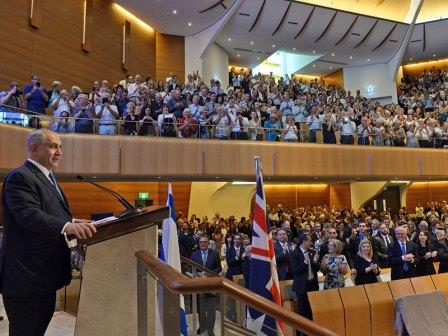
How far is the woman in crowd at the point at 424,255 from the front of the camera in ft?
21.4

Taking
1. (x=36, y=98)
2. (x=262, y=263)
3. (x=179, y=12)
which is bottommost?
(x=262, y=263)

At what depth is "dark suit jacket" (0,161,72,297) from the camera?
5.36ft

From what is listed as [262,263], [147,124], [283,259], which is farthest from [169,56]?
[262,263]

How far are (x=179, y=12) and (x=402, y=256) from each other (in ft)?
40.3

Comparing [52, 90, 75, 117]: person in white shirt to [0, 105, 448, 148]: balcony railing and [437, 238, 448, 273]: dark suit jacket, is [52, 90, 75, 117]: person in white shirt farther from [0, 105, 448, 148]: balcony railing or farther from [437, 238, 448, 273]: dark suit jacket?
[437, 238, 448, 273]: dark suit jacket

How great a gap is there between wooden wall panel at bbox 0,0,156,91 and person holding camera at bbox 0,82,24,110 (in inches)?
123

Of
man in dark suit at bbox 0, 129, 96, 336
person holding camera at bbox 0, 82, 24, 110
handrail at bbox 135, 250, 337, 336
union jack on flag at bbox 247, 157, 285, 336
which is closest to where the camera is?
handrail at bbox 135, 250, 337, 336

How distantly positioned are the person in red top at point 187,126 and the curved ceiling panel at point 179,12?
20.2ft

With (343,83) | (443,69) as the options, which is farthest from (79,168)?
(443,69)

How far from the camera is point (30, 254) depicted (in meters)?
1.70

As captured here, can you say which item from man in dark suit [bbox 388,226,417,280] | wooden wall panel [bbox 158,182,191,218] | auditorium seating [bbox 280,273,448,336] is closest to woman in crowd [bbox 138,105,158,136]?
wooden wall panel [bbox 158,182,191,218]

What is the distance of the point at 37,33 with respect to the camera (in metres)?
11.5

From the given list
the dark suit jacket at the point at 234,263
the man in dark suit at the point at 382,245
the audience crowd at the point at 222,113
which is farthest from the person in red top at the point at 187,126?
the man in dark suit at the point at 382,245

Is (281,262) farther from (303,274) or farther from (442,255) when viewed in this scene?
(442,255)
